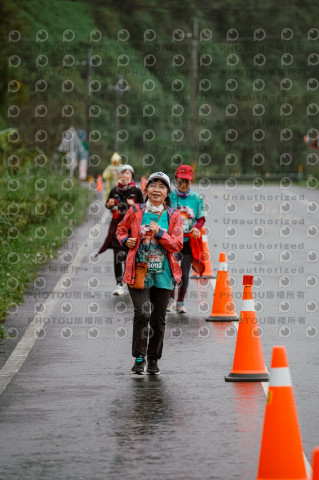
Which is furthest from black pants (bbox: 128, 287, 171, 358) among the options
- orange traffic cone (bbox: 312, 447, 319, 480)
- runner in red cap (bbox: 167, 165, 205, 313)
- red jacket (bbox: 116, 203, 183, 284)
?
orange traffic cone (bbox: 312, 447, 319, 480)

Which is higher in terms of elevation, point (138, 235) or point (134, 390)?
point (138, 235)

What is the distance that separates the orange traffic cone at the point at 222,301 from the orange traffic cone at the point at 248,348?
149 inches

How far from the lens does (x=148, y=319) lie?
11.0m

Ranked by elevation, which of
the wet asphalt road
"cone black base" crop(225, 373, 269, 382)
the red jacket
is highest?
the red jacket

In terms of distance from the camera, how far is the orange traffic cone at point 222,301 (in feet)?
47.8

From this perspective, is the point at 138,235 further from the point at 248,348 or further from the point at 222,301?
the point at 222,301

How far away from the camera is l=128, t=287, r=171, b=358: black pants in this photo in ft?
36.0

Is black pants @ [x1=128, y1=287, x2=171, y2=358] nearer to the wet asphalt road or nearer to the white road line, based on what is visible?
the wet asphalt road

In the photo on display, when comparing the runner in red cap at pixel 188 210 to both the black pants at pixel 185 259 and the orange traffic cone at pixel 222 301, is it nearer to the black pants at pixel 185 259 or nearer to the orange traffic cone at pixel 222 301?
the black pants at pixel 185 259

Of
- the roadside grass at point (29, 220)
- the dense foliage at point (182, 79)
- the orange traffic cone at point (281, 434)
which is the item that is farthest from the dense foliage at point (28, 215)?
the dense foliage at point (182, 79)

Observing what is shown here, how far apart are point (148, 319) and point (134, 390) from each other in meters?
0.81

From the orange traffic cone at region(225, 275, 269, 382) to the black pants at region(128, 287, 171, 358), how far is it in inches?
28.8

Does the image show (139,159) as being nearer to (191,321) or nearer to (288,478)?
(191,321)

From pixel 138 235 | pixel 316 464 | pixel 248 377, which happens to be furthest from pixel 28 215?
pixel 316 464
